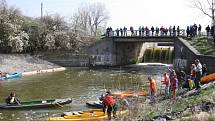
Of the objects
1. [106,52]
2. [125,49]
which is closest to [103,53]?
[106,52]

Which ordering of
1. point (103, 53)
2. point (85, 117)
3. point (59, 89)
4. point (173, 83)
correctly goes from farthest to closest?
point (103, 53) < point (59, 89) < point (173, 83) < point (85, 117)

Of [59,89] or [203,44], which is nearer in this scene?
[59,89]

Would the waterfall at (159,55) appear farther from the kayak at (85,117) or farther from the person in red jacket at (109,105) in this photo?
the person in red jacket at (109,105)

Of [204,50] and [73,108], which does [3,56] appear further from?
[73,108]

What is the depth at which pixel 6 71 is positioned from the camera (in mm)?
52250

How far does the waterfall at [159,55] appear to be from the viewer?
6900cm

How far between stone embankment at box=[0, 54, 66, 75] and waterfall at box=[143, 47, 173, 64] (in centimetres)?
1699

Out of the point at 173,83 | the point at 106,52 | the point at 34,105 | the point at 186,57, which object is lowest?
the point at 34,105

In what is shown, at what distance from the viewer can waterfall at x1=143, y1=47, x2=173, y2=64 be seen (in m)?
69.0

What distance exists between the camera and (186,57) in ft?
161

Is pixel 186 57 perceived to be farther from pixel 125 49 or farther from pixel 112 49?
pixel 125 49

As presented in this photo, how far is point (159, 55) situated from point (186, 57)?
2104 centimetres

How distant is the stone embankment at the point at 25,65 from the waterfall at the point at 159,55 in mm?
16991

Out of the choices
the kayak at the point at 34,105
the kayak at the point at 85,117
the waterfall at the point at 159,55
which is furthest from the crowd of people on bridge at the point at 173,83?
the waterfall at the point at 159,55
